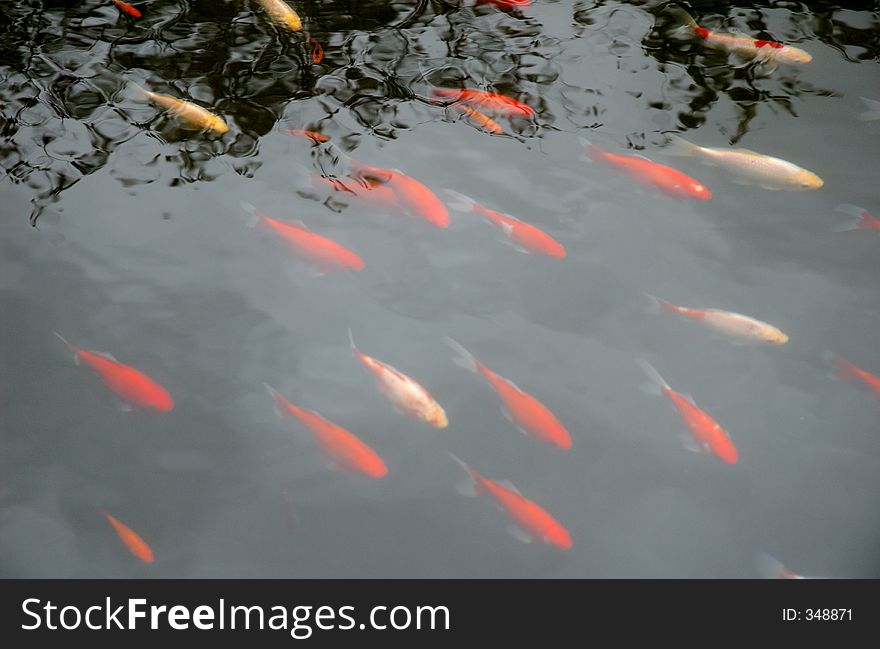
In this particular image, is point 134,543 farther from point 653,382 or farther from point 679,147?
point 679,147

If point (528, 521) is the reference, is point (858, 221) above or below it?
above

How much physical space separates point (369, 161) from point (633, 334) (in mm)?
1614

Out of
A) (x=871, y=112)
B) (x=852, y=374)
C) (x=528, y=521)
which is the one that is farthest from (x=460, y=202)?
(x=871, y=112)

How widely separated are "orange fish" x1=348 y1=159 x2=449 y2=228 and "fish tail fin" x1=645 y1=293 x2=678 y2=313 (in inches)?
40.1

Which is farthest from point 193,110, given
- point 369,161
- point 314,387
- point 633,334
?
point 633,334

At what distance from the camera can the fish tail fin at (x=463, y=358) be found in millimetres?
3199

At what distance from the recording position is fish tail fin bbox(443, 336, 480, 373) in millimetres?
3199

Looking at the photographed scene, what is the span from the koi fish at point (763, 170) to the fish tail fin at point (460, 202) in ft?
4.03

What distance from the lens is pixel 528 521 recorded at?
8.93 ft

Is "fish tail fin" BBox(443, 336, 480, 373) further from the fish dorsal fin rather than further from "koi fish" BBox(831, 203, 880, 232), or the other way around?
"koi fish" BBox(831, 203, 880, 232)

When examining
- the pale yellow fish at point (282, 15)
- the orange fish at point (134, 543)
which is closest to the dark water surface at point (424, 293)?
the orange fish at point (134, 543)

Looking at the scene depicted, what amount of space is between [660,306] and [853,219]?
1.13 meters
